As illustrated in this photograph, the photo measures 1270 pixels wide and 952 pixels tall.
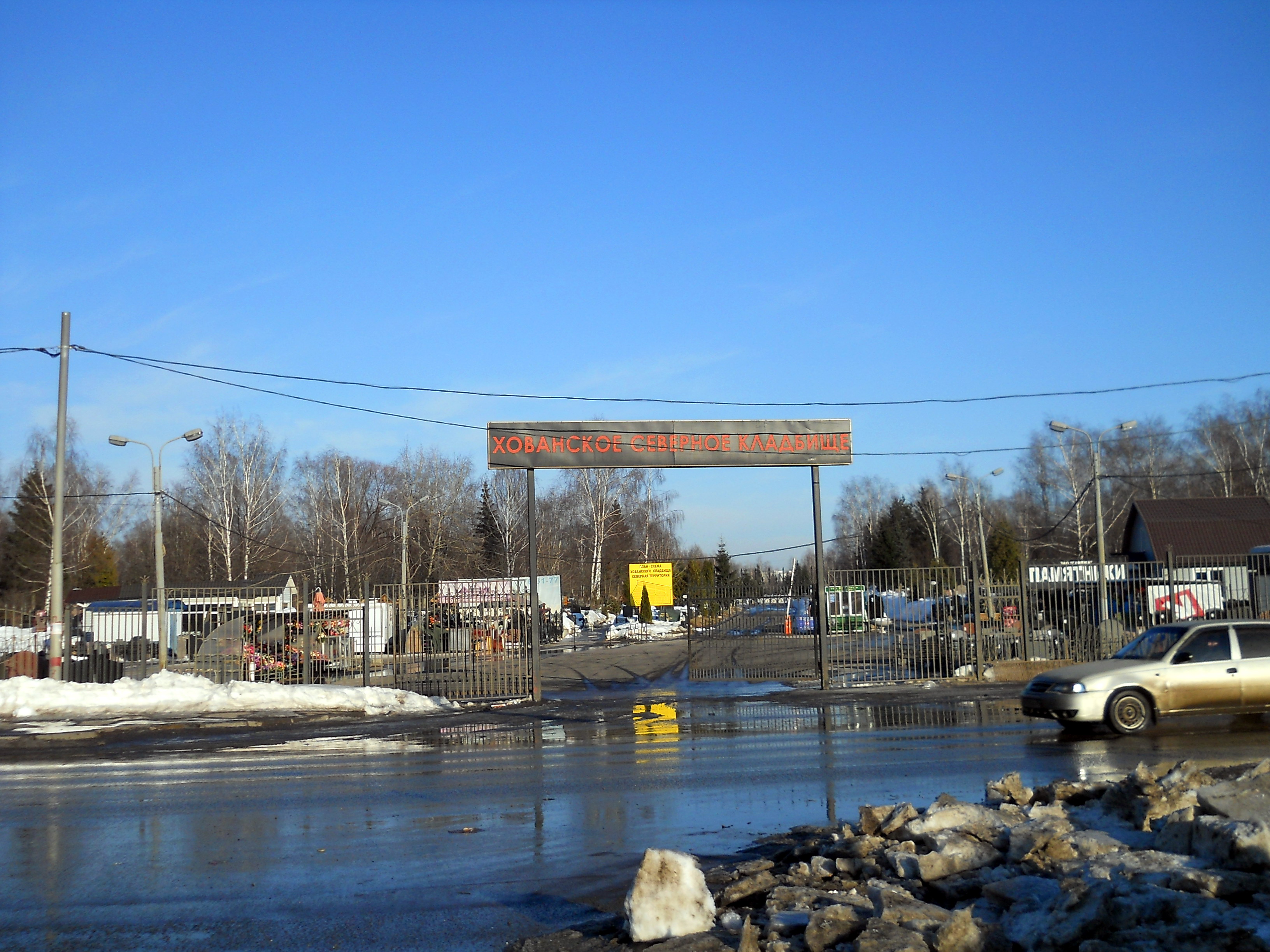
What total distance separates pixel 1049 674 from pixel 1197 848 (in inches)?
394

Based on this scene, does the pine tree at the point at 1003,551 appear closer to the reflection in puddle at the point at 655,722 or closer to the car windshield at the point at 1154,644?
the reflection in puddle at the point at 655,722

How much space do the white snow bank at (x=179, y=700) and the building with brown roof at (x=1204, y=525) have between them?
44242 mm

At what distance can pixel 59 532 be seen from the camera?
69.9 ft

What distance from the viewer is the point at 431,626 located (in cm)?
2366

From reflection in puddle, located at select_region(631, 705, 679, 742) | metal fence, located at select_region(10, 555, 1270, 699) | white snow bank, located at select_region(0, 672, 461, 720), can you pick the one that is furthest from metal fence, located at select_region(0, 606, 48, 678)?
reflection in puddle, located at select_region(631, 705, 679, 742)

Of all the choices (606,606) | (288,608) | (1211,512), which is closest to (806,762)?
(288,608)

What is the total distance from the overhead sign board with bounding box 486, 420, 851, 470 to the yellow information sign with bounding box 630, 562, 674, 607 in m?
18.8

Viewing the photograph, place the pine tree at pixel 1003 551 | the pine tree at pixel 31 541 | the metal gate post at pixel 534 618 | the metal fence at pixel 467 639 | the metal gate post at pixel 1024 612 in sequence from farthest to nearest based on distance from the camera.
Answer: the pine tree at pixel 1003 551 → the pine tree at pixel 31 541 → the metal gate post at pixel 1024 612 → the metal fence at pixel 467 639 → the metal gate post at pixel 534 618

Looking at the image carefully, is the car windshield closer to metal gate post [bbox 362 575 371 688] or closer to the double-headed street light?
metal gate post [bbox 362 575 371 688]

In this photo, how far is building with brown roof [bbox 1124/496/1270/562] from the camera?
5378 cm

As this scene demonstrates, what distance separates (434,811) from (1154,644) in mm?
10990

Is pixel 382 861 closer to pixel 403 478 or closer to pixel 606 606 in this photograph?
pixel 606 606

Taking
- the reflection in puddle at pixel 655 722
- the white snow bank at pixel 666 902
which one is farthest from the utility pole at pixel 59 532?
the white snow bank at pixel 666 902

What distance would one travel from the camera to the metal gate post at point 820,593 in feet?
74.0
